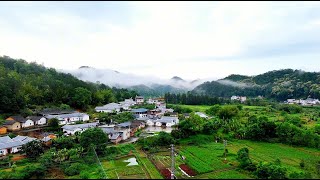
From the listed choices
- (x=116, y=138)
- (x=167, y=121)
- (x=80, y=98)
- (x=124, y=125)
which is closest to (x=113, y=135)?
(x=116, y=138)

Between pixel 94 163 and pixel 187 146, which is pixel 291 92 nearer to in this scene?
pixel 187 146

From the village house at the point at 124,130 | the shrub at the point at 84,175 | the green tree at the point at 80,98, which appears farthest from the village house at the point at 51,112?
the shrub at the point at 84,175

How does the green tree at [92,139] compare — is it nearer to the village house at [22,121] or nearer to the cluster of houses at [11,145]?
the cluster of houses at [11,145]

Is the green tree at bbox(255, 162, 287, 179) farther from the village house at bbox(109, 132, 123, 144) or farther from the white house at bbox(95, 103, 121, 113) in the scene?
the white house at bbox(95, 103, 121, 113)

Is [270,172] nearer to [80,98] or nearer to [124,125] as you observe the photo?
[124,125]

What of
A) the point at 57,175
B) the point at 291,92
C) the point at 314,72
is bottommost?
the point at 57,175

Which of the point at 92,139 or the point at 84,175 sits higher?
the point at 92,139

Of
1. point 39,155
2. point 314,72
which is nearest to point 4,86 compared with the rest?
point 39,155
